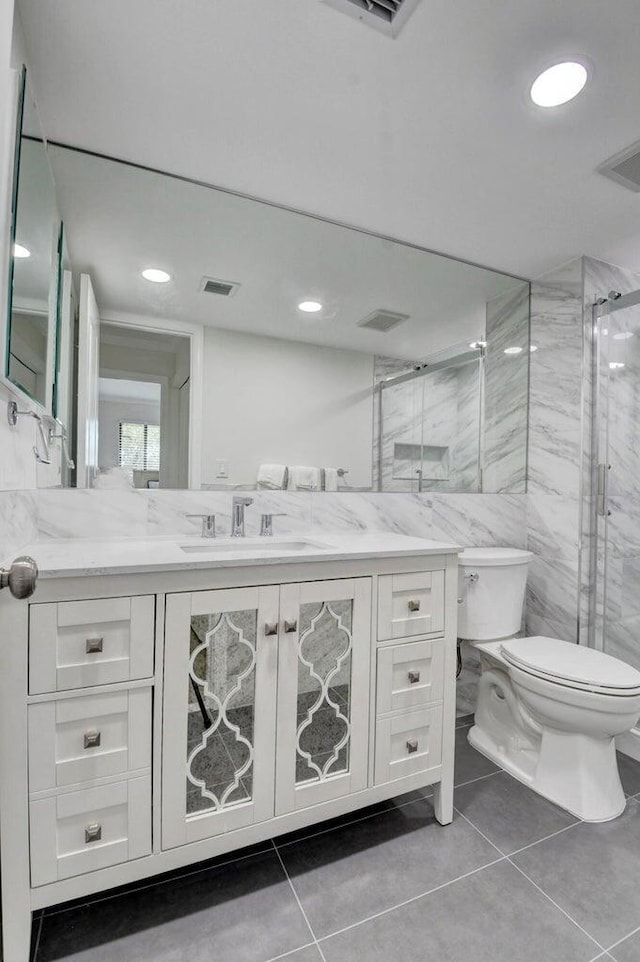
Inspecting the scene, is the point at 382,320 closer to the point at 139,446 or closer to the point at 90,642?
the point at 139,446

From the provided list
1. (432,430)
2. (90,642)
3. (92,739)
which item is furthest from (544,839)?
(432,430)

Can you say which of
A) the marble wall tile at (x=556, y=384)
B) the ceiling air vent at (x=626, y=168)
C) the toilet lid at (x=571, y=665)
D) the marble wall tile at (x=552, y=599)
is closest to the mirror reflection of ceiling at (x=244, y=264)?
the marble wall tile at (x=556, y=384)

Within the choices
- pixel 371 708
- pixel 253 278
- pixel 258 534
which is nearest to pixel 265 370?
pixel 253 278

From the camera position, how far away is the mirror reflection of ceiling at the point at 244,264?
162cm

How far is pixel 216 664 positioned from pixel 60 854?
500 millimetres

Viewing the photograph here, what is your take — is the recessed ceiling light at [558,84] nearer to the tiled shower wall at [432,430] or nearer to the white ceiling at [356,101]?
the white ceiling at [356,101]

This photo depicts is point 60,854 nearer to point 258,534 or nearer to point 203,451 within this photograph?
point 258,534

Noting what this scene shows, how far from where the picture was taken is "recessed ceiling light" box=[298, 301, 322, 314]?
6.40 feet

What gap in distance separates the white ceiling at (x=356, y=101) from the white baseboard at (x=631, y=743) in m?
2.13

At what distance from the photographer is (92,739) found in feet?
3.43

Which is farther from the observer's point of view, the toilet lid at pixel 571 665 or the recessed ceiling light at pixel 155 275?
the recessed ceiling light at pixel 155 275

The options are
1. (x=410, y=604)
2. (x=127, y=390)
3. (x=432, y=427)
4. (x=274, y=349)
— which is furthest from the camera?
(x=432, y=427)

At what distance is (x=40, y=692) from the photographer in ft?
3.29

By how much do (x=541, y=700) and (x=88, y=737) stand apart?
57.3 inches
